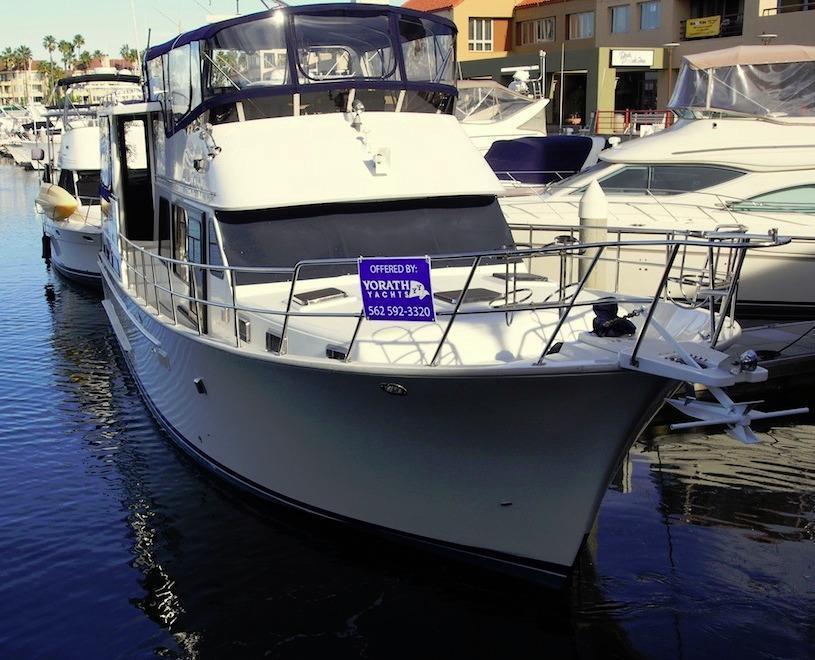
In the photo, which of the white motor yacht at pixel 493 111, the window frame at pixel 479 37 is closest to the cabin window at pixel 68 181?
the white motor yacht at pixel 493 111

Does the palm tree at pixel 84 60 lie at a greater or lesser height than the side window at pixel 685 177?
greater

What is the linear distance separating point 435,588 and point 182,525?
8.44 ft

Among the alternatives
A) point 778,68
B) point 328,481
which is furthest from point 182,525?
point 778,68

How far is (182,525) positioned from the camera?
8.34 m

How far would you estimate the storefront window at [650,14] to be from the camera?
39000 mm

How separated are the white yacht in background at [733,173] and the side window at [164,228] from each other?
6.09 meters

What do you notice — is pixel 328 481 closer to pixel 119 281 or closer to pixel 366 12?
pixel 366 12

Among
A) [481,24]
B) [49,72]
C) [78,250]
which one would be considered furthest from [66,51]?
[78,250]

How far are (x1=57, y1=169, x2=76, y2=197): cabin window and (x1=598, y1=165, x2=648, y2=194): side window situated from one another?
12.6m

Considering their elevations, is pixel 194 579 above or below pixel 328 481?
below

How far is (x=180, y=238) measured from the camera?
9898 mm

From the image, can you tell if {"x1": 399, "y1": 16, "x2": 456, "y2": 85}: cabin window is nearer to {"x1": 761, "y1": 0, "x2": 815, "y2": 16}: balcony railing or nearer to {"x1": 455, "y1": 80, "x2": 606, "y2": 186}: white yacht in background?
{"x1": 455, "y1": 80, "x2": 606, "y2": 186}: white yacht in background

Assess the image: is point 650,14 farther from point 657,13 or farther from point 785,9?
point 785,9

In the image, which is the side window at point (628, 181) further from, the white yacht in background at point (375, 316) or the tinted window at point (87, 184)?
the tinted window at point (87, 184)
